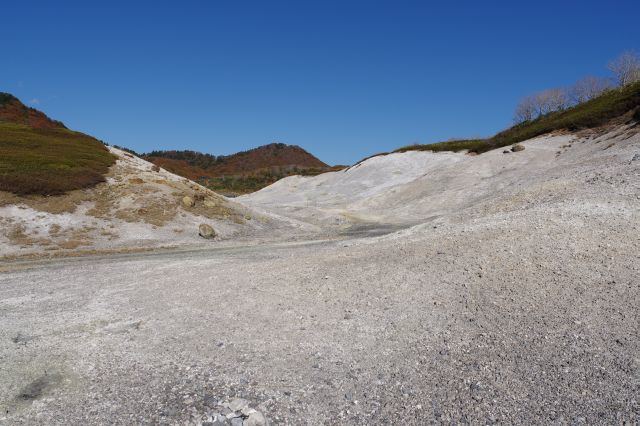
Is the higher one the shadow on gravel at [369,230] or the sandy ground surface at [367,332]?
the shadow on gravel at [369,230]

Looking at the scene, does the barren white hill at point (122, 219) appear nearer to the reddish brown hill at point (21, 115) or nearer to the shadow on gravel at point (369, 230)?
the shadow on gravel at point (369, 230)

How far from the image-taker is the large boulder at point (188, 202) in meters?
37.1

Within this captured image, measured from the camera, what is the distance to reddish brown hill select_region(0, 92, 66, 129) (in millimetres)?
70625

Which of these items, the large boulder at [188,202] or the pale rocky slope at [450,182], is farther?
the large boulder at [188,202]

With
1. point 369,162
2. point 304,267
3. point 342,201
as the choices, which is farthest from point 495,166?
point 304,267

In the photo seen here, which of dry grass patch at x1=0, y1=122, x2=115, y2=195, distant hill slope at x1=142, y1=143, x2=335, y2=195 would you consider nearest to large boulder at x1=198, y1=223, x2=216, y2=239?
dry grass patch at x1=0, y1=122, x2=115, y2=195

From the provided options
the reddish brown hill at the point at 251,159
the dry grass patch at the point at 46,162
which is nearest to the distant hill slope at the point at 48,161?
the dry grass patch at the point at 46,162

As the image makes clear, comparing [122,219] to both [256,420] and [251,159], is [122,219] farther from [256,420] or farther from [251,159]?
[251,159]

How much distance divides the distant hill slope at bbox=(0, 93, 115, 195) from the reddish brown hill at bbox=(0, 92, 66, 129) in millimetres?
14628

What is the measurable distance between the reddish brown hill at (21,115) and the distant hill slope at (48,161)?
48.0 feet

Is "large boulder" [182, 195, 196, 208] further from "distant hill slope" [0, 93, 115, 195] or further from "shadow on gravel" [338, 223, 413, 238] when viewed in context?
"shadow on gravel" [338, 223, 413, 238]

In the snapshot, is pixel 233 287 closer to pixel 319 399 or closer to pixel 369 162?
pixel 319 399

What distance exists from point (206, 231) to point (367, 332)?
80.6 feet

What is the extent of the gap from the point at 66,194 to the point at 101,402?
32.5 m
